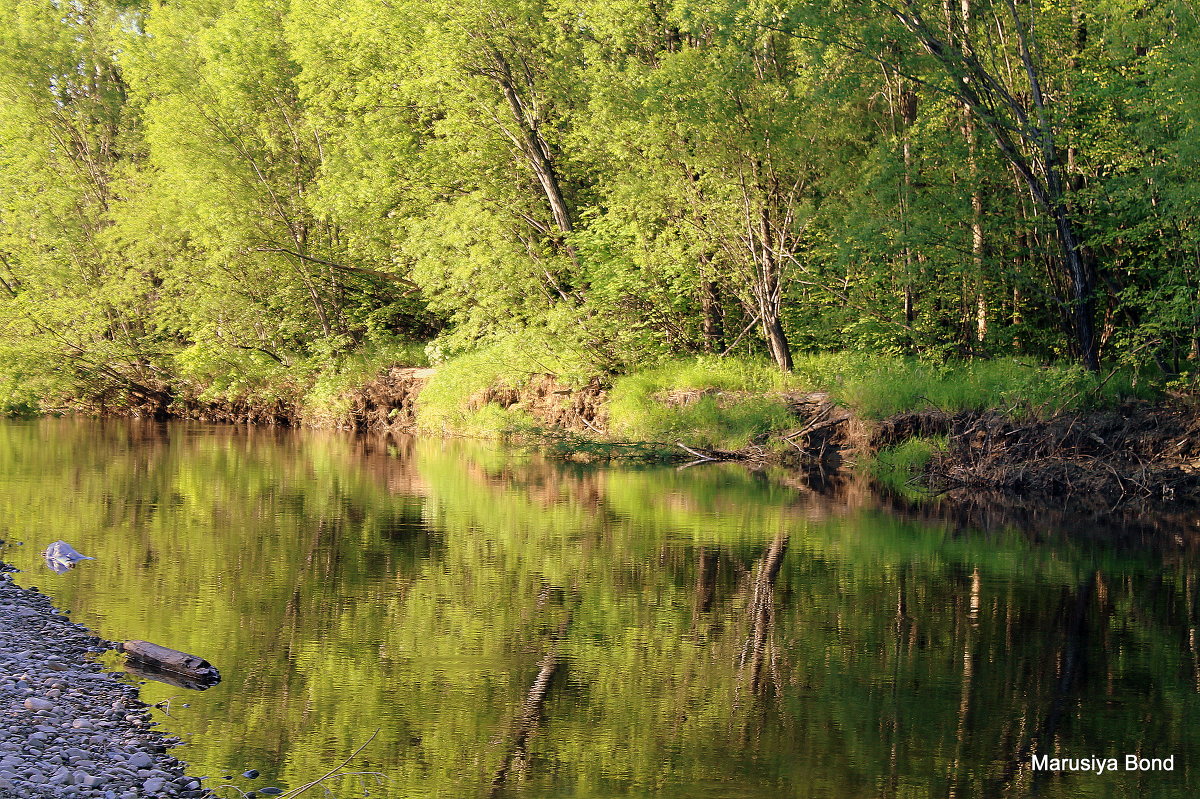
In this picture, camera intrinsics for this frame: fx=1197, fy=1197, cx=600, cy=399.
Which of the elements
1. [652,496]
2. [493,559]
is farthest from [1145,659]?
[652,496]

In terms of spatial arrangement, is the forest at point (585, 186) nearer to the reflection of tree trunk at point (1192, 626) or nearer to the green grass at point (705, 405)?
the green grass at point (705, 405)

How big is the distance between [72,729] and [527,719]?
3034 millimetres

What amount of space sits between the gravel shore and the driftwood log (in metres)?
0.31

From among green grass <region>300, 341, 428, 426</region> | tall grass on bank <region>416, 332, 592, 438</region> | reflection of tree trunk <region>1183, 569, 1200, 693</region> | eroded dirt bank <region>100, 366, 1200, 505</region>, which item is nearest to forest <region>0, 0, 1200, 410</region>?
green grass <region>300, 341, 428, 426</region>

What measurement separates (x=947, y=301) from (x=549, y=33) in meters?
12.6

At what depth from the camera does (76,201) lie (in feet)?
142

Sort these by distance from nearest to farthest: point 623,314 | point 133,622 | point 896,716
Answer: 1. point 896,716
2. point 133,622
3. point 623,314

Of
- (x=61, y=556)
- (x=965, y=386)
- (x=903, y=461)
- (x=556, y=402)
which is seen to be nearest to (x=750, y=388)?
(x=903, y=461)

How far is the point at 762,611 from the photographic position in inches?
473

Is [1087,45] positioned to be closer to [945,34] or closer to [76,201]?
[945,34]

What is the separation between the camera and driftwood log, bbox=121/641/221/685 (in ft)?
30.7

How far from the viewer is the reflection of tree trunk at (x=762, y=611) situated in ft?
33.0

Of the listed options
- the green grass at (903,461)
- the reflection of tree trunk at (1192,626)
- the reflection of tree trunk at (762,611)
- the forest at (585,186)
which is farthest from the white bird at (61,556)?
the forest at (585,186)

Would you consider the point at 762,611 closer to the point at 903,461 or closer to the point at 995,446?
the point at 995,446
